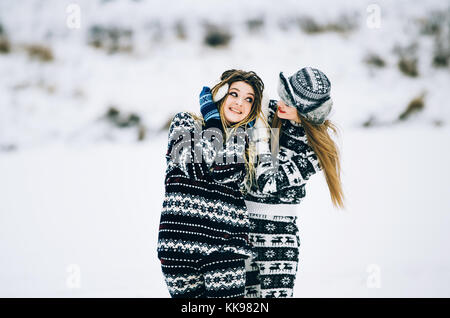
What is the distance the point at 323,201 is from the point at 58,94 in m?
1.87

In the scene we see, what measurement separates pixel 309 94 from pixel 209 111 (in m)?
0.33

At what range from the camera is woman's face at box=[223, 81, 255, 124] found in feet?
4.67

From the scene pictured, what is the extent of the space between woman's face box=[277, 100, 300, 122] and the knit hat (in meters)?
0.02

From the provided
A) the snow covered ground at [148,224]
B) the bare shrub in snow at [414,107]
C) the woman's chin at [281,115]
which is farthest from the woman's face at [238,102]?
the bare shrub in snow at [414,107]

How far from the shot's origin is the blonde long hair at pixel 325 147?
149 centimetres

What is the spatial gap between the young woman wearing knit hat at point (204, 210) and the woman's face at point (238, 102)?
51 millimetres

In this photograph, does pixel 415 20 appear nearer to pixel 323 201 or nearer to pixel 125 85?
pixel 323 201

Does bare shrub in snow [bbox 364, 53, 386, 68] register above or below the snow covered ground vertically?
above

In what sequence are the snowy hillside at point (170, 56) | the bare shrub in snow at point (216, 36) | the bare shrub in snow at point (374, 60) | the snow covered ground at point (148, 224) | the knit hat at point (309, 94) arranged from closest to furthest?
the knit hat at point (309, 94), the snow covered ground at point (148, 224), the snowy hillside at point (170, 56), the bare shrub in snow at point (216, 36), the bare shrub in snow at point (374, 60)

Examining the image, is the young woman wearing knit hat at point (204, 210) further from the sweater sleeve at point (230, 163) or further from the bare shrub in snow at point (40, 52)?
the bare shrub in snow at point (40, 52)

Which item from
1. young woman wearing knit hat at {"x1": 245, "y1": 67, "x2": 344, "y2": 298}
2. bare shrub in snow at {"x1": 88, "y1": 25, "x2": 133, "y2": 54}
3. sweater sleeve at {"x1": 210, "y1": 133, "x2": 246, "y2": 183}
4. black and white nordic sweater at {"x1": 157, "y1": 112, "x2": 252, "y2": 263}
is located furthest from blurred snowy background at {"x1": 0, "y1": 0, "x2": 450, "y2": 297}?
sweater sleeve at {"x1": 210, "y1": 133, "x2": 246, "y2": 183}

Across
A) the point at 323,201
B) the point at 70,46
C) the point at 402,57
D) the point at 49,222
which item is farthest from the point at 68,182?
the point at 402,57

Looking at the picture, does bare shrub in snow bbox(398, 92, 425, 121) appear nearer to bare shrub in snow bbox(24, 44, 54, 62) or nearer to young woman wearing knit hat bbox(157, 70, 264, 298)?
young woman wearing knit hat bbox(157, 70, 264, 298)

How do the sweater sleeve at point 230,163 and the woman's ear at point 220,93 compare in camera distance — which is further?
the woman's ear at point 220,93
